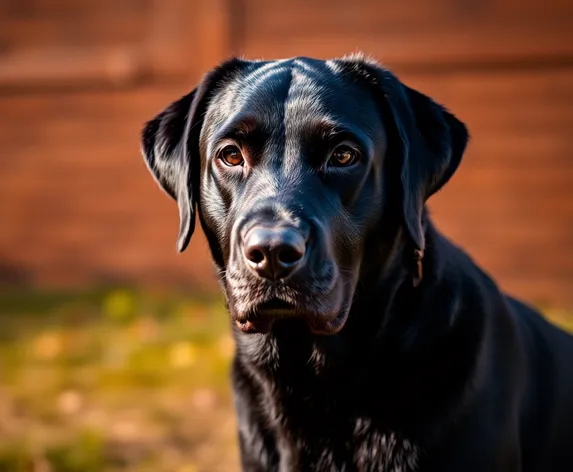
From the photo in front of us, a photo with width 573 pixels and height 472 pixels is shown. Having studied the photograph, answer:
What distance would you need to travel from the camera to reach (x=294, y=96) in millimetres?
2533

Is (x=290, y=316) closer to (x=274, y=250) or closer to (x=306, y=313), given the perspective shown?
(x=306, y=313)

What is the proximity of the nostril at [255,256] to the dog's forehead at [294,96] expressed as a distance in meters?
0.46

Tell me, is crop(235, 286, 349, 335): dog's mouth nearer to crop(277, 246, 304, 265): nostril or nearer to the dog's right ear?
crop(277, 246, 304, 265): nostril

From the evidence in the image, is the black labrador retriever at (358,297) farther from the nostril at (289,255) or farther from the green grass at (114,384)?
the green grass at (114,384)

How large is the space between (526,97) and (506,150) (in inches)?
16.4

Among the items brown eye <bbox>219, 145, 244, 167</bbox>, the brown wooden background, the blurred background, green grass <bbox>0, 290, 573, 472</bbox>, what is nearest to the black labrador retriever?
brown eye <bbox>219, 145, 244, 167</bbox>

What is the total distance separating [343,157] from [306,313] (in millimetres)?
471

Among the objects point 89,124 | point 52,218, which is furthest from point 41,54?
point 52,218

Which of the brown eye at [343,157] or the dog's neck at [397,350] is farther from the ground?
the brown eye at [343,157]

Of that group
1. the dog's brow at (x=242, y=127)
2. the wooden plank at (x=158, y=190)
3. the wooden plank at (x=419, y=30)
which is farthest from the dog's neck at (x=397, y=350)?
the wooden plank at (x=419, y=30)

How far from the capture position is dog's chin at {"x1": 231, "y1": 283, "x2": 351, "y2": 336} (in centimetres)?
226

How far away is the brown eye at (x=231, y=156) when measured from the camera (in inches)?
99.7

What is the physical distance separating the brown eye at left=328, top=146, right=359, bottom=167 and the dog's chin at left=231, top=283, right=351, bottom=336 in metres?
0.36

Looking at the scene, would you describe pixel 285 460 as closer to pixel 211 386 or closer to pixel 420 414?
pixel 420 414
